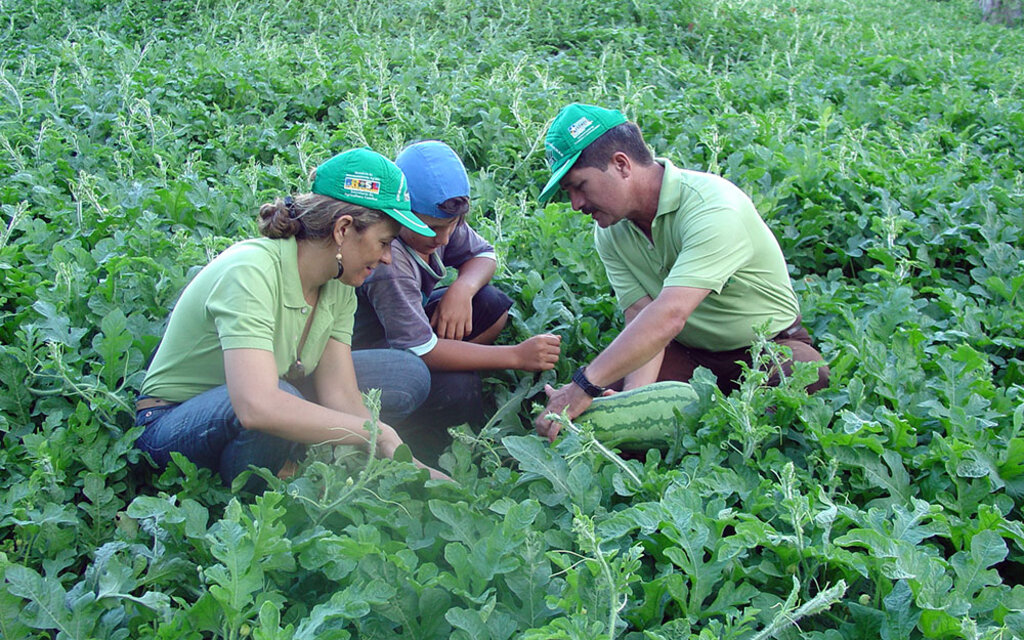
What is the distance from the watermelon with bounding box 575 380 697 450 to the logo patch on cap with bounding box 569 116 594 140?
993 mm

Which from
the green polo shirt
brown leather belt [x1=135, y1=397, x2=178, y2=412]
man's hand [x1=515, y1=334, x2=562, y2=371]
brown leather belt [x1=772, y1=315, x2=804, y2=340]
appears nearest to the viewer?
brown leather belt [x1=135, y1=397, x2=178, y2=412]

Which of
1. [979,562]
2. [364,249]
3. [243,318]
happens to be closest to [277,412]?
[243,318]

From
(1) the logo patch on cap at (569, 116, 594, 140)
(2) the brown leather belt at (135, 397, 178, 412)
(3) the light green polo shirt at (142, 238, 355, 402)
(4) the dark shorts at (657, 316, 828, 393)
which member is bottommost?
(4) the dark shorts at (657, 316, 828, 393)

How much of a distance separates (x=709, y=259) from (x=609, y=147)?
0.58m

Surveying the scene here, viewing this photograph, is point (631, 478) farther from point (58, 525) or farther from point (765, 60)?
point (765, 60)

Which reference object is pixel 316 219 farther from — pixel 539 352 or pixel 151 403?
pixel 539 352

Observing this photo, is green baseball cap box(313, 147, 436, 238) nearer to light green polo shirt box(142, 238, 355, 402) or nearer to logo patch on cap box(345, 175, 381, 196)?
logo patch on cap box(345, 175, 381, 196)

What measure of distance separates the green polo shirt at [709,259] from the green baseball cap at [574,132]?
0.34m

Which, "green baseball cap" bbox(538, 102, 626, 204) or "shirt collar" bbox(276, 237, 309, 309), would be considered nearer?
"shirt collar" bbox(276, 237, 309, 309)

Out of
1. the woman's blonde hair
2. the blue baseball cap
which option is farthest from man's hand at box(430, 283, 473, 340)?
the woman's blonde hair

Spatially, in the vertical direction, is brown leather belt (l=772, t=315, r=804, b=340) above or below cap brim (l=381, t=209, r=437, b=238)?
below

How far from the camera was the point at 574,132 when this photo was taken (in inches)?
133

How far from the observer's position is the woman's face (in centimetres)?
293

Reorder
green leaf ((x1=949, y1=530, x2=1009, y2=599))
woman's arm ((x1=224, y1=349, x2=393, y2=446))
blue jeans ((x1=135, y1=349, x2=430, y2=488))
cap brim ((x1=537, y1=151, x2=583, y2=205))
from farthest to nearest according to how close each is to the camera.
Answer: cap brim ((x1=537, y1=151, x2=583, y2=205)) < blue jeans ((x1=135, y1=349, x2=430, y2=488)) < woman's arm ((x1=224, y1=349, x2=393, y2=446)) < green leaf ((x1=949, y1=530, x2=1009, y2=599))
